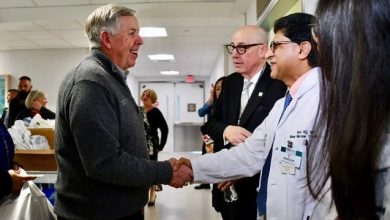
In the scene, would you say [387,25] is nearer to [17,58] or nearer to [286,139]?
[286,139]

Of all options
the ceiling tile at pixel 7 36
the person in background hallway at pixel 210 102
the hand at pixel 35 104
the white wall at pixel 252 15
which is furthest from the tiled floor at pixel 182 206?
the ceiling tile at pixel 7 36

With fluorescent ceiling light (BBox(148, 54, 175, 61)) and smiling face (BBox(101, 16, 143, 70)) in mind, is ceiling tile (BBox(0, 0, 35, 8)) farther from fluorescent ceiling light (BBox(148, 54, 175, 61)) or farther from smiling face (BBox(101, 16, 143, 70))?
fluorescent ceiling light (BBox(148, 54, 175, 61))

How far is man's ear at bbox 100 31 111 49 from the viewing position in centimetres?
152

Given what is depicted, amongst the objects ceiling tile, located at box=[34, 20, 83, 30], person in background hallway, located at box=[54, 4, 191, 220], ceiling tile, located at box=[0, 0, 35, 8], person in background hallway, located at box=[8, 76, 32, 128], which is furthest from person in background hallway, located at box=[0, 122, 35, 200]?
ceiling tile, located at box=[34, 20, 83, 30]

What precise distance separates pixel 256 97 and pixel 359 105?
1211mm

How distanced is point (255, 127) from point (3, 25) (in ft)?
17.4

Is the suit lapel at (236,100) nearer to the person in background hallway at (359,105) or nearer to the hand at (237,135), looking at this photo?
the hand at (237,135)

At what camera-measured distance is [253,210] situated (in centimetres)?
176

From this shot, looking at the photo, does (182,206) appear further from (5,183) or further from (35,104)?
(5,183)

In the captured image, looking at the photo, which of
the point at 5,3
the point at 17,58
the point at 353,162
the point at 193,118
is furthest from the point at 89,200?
the point at 193,118

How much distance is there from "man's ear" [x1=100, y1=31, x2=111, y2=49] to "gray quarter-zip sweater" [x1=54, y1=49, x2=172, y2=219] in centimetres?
6

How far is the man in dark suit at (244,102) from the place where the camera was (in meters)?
1.79

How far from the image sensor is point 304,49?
1416mm

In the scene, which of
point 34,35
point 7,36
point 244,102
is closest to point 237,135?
point 244,102
